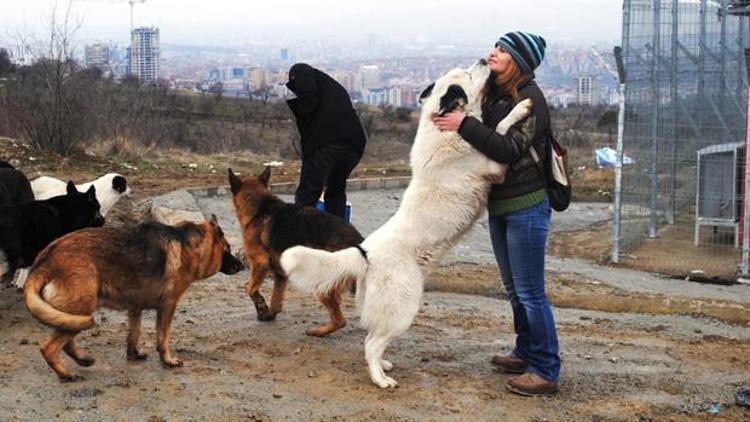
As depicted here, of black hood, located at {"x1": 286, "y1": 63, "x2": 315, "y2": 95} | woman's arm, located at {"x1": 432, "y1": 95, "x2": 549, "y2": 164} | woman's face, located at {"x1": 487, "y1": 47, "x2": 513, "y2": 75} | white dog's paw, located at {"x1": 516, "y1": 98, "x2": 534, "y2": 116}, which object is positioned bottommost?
woman's arm, located at {"x1": 432, "y1": 95, "x2": 549, "y2": 164}

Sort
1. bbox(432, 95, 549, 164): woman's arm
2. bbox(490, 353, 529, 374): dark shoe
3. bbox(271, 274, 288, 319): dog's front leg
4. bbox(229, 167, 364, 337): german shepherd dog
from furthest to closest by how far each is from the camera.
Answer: bbox(271, 274, 288, 319): dog's front leg, bbox(229, 167, 364, 337): german shepherd dog, bbox(490, 353, 529, 374): dark shoe, bbox(432, 95, 549, 164): woman's arm

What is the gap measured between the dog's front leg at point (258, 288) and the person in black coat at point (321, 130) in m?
0.93

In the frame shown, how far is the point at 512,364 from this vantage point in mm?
5516

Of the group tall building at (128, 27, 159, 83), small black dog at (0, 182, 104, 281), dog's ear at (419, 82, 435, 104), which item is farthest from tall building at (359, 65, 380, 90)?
dog's ear at (419, 82, 435, 104)

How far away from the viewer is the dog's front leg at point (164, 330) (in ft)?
17.7

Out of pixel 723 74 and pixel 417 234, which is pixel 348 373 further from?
pixel 723 74

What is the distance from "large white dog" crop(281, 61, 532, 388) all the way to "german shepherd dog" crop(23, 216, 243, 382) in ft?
3.00

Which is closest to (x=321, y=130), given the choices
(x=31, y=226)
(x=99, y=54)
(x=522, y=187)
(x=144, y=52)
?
(x=31, y=226)

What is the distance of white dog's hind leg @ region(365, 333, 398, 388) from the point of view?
16.6 ft

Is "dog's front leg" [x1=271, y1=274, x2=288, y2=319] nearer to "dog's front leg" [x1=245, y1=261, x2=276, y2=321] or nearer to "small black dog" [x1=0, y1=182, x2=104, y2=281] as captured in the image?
"dog's front leg" [x1=245, y1=261, x2=276, y2=321]

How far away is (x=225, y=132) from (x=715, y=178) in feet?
89.2

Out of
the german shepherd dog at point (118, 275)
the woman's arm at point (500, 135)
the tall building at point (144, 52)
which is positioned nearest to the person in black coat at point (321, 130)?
the german shepherd dog at point (118, 275)

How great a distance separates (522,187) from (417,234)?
2.19ft

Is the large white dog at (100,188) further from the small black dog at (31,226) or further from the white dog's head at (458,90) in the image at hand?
the white dog's head at (458,90)
